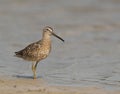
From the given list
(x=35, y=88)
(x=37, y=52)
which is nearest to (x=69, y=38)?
(x=37, y=52)

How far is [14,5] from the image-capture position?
23.5 metres

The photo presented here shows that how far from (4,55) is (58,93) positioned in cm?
476

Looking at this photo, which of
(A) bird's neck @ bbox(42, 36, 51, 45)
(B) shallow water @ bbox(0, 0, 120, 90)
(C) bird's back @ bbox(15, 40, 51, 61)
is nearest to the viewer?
(C) bird's back @ bbox(15, 40, 51, 61)

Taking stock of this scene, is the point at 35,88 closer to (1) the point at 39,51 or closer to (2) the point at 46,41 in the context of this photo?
(1) the point at 39,51

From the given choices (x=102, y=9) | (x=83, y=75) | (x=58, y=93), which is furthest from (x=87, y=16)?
(x=58, y=93)

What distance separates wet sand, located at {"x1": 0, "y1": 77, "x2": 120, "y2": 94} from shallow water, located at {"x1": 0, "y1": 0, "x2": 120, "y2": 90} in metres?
0.49

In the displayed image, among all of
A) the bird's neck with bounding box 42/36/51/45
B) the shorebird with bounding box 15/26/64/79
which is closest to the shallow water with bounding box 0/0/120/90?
the shorebird with bounding box 15/26/64/79

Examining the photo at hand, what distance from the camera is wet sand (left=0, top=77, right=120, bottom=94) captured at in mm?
9977

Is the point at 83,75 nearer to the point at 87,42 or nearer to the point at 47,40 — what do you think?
the point at 47,40

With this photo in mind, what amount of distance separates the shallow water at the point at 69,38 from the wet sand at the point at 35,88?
488 millimetres

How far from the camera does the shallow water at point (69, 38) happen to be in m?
12.3

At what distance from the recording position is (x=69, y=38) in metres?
17.7

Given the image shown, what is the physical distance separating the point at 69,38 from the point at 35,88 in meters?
7.36

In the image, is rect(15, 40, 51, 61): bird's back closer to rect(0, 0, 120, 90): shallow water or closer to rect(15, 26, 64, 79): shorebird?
rect(15, 26, 64, 79): shorebird
